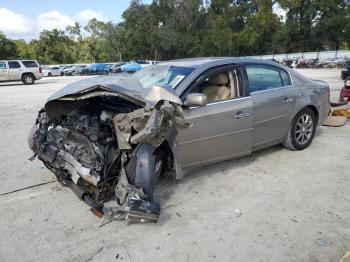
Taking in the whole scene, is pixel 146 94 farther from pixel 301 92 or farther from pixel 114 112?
pixel 301 92

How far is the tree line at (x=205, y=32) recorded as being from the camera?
174 feet

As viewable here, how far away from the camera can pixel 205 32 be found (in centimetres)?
6169

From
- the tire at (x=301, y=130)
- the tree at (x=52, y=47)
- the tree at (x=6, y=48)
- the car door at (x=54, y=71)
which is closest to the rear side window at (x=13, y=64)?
the car door at (x=54, y=71)

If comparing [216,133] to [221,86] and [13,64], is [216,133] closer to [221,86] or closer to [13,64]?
[221,86]

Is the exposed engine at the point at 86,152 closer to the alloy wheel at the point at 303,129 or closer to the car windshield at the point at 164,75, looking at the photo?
the car windshield at the point at 164,75

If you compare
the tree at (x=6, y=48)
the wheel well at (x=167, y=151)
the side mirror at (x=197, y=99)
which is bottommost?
the wheel well at (x=167, y=151)

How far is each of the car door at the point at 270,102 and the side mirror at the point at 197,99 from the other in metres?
1.10

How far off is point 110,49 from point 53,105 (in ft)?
223

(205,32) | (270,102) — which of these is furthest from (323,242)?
(205,32)

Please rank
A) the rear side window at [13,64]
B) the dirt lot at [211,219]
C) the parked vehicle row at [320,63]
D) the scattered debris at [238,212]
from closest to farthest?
the dirt lot at [211,219]
the scattered debris at [238,212]
the rear side window at [13,64]
the parked vehicle row at [320,63]

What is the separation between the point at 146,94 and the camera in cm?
347

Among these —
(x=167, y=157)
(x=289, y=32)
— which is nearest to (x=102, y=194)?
(x=167, y=157)

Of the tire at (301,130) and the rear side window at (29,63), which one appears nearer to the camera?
the tire at (301,130)

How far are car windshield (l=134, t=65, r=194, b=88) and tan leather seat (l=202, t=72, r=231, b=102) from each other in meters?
0.38
